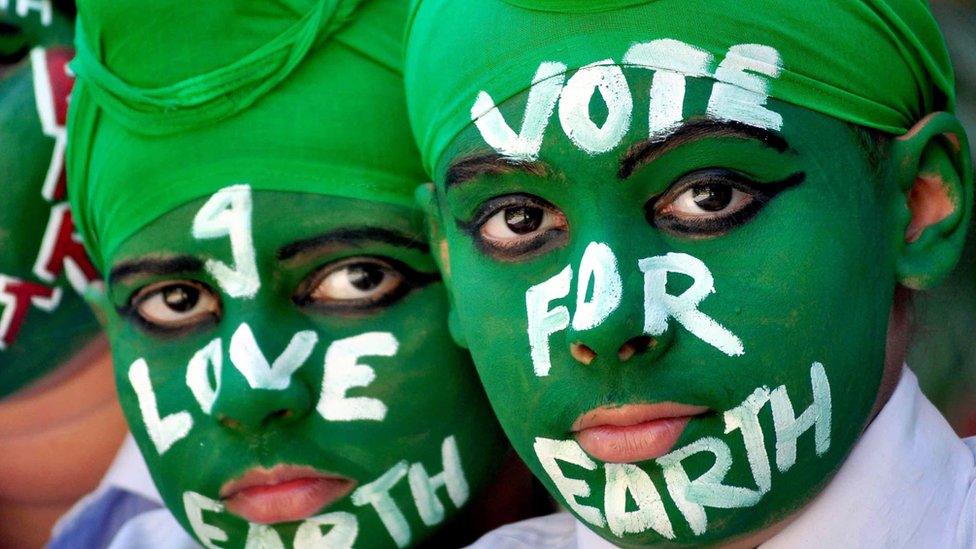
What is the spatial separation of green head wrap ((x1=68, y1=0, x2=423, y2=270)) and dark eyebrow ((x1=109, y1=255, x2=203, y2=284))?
68mm

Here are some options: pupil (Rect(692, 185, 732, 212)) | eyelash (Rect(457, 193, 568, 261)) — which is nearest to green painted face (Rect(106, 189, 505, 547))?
eyelash (Rect(457, 193, 568, 261))

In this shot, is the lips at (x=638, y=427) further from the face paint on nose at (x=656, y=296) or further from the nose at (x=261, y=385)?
the nose at (x=261, y=385)

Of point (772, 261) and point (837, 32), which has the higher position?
point (837, 32)

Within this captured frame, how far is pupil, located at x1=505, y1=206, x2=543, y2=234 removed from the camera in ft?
7.65

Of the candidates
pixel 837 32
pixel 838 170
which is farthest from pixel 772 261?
pixel 837 32

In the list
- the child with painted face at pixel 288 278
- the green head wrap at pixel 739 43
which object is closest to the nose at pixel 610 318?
the green head wrap at pixel 739 43

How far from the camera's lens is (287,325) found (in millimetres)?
2746

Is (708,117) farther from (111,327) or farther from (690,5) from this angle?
(111,327)

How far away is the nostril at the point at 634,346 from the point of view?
6.95 ft

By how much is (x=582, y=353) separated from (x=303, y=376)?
733mm

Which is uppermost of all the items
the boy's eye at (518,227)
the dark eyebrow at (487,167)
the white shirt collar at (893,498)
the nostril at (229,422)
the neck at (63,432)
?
the neck at (63,432)

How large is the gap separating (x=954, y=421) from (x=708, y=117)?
4.46 feet

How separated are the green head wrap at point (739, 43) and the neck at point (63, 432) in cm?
163

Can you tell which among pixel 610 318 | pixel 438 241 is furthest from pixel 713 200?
pixel 438 241
